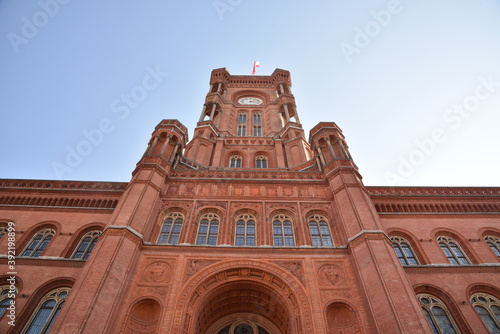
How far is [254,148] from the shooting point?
29.5 meters

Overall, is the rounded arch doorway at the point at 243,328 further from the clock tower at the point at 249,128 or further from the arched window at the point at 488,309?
the clock tower at the point at 249,128

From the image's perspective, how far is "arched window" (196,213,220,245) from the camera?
15.0 metres

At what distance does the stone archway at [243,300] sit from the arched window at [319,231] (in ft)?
8.88

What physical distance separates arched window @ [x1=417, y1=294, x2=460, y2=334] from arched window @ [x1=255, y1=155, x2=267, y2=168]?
1696 centimetres

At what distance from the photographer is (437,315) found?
12.9m

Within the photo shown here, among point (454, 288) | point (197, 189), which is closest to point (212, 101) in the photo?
point (197, 189)

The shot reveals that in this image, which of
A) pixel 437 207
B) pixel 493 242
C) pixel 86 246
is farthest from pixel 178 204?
pixel 493 242

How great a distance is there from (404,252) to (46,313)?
16.3 meters

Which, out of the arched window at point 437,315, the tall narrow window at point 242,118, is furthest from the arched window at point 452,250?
the tall narrow window at point 242,118

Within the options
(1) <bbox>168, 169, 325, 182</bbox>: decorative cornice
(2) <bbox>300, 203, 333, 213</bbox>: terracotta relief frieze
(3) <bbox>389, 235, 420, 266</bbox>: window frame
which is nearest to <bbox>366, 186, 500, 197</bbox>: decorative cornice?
(3) <bbox>389, 235, 420, 266</bbox>: window frame

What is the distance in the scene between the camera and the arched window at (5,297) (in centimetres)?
1277

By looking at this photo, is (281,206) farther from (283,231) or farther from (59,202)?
(59,202)

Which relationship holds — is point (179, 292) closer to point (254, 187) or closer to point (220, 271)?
point (220, 271)

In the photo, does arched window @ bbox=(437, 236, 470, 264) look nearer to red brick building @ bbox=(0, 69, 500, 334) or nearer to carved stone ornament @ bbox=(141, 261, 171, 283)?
red brick building @ bbox=(0, 69, 500, 334)
